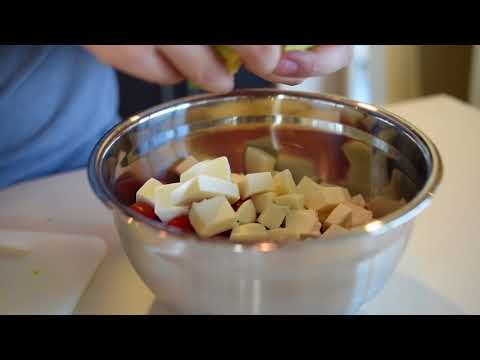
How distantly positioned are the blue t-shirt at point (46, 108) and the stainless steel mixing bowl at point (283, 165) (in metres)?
0.28

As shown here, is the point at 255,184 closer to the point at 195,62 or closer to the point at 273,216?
the point at 273,216

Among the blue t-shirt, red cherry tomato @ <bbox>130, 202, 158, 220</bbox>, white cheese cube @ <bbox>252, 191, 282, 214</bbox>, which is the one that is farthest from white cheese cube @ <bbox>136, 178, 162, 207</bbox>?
the blue t-shirt

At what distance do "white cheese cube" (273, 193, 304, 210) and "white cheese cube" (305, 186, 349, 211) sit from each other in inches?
0.5

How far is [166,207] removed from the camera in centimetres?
60

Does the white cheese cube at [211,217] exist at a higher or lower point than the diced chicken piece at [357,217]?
higher

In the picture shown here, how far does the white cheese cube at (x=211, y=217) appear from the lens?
0.58 m

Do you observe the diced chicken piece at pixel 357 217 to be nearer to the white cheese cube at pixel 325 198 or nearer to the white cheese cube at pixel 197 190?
the white cheese cube at pixel 325 198

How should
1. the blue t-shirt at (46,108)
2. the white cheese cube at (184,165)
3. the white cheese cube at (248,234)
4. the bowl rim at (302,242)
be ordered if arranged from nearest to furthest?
1. the bowl rim at (302,242)
2. the white cheese cube at (248,234)
3. the white cheese cube at (184,165)
4. the blue t-shirt at (46,108)

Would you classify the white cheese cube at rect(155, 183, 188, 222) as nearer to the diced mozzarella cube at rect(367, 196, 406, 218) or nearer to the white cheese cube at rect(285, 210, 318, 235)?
the white cheese cube at rect(285, 210, 318, 235)

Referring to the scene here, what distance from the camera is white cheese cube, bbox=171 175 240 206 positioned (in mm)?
607

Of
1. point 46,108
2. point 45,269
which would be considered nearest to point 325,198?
point 45,269

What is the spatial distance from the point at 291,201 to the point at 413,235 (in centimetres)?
18

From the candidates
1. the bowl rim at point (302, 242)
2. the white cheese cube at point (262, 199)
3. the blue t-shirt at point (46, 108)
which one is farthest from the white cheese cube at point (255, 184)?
the blue t-shirt at point (46, 108)
